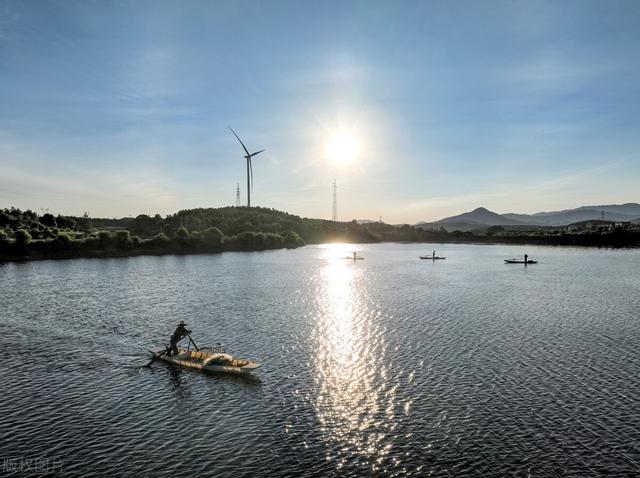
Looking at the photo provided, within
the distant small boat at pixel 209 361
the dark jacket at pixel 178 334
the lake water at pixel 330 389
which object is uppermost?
the dark jacket at pixel 178 334

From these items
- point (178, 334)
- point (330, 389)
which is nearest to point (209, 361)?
point (178, 334)

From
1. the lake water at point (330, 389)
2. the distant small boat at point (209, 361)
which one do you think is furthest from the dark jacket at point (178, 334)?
the lake water at point (330, 389)

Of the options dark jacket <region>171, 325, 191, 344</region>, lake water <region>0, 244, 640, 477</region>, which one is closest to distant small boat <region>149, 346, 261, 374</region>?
lake water <region>0, 244, 640, 477</region>

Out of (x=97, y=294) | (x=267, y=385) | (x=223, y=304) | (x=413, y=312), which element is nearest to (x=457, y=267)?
(x=413, y=312)

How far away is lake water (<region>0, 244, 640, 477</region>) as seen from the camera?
111 ft

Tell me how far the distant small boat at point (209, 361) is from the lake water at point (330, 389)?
124cm

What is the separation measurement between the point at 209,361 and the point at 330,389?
15.4 meters

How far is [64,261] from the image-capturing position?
195250 mm

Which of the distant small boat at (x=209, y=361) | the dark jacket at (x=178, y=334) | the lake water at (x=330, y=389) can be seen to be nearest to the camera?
the lake water at (x=330, y=389)

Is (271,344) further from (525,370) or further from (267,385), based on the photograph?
(525,370)

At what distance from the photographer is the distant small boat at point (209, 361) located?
168ft

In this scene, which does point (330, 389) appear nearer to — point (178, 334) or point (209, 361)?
point (209, 361)

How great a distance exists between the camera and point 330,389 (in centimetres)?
4800

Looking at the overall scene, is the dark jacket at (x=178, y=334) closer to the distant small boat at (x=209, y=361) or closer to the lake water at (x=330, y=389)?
the distant small boat at (x=209, y=361)
